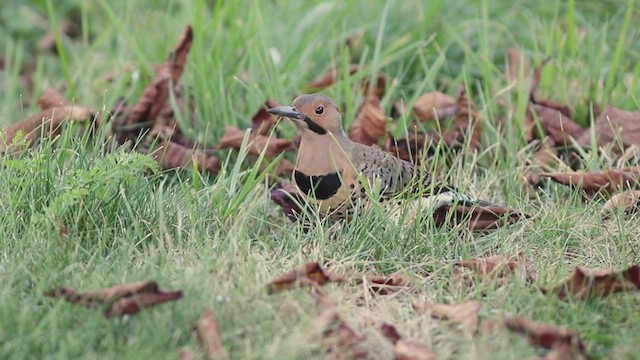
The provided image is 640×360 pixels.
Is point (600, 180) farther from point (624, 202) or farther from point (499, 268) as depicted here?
point (499, 268)

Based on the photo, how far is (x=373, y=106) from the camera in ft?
19.0

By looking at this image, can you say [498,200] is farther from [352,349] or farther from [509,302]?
[352,349]

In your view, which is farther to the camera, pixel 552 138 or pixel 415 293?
pixel 552 138

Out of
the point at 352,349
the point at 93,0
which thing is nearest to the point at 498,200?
the point at 352,349

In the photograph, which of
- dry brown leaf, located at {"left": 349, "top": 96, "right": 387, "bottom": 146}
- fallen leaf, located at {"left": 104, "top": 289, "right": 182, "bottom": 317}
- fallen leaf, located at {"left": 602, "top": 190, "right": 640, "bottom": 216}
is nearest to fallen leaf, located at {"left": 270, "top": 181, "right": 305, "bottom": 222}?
dry brown leaf, located at {"left": 349, "top": 96, "right": 387, "bottom": 146}

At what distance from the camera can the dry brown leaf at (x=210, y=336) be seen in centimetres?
329

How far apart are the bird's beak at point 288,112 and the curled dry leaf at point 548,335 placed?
175 centimetres

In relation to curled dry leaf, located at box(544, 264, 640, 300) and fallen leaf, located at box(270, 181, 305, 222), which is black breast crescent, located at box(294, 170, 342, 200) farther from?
curled dry leaf, located at box(544, 264, 640, 300)

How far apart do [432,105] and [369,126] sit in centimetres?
45

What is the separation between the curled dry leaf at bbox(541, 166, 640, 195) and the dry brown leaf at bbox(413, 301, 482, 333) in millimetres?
1527

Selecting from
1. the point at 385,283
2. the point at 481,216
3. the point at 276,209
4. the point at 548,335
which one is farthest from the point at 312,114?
the point at 548,335

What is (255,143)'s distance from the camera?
5508 mm

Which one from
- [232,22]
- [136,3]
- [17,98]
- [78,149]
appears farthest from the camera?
[136,3]

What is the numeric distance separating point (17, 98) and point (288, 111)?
304 centimetres
